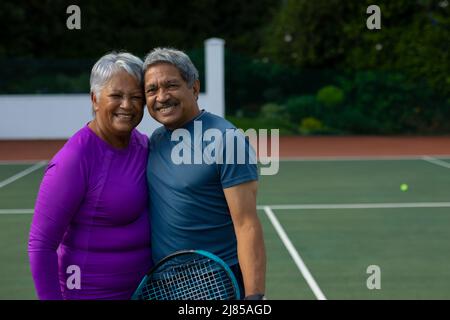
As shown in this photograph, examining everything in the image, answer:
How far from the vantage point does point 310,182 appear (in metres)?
13.6

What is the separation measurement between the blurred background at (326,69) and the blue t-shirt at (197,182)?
65.8 feet

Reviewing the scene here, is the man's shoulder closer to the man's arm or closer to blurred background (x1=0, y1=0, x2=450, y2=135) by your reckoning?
the man's arm

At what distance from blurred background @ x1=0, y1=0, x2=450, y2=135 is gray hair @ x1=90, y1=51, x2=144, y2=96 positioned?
20023 mm

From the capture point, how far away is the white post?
22.7 meters

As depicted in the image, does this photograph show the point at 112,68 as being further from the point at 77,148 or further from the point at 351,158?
the point at 351,158

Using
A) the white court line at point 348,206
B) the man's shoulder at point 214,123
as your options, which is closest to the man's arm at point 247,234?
the man's shoulder at point 214,123

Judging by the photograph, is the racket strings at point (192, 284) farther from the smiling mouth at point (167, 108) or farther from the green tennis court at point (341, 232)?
the green tennis court at point (341, 232)

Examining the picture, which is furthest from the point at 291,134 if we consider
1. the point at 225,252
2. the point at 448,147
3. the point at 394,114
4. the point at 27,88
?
the point at 225,252

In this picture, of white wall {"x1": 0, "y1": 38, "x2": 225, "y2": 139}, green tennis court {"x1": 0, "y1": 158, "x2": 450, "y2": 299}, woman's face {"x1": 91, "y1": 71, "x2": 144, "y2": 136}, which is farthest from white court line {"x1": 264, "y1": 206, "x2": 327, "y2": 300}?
white wall {"x1": 0, "y1": 38, "x2": 225, "y2": 139}

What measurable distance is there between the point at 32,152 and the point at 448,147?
10758 millimetres

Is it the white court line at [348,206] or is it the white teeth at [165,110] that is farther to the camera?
the white court line at [348,206]

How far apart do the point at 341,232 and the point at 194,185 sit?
248 inches

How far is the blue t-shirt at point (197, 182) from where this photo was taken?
293cm

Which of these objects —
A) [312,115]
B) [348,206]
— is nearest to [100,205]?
[348,206]
